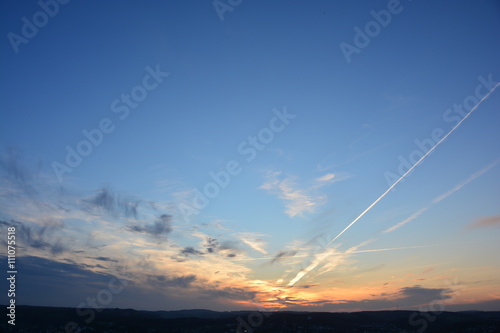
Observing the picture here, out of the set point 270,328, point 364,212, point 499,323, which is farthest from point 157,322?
point 499,323

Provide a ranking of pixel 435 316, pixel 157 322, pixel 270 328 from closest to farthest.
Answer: pixel 270 328 → pixel 157 322 → pixel 435 316

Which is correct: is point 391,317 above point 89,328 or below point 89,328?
below

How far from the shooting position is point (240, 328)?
86438 mm

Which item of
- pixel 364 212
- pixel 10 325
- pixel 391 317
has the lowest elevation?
pixel 391 317

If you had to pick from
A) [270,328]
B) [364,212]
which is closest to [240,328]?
[270,328]

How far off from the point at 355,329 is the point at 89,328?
70892mm

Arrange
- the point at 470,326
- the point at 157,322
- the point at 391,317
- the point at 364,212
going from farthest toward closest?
1. the point at 391,317
2. the point at 157,322
3. the point at 470,326
4. the point at 364,212

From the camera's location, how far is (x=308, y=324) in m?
92.0

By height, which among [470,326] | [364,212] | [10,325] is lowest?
[470,326]

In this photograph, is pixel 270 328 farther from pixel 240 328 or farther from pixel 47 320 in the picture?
pixel 47 320

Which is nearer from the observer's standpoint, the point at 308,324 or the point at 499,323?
the point at 499,323

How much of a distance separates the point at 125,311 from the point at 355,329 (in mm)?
91004

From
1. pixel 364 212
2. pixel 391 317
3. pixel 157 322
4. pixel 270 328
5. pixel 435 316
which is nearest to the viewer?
pixel 364 212

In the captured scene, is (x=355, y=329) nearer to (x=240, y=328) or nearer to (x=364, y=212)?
(x=240, y=328)
